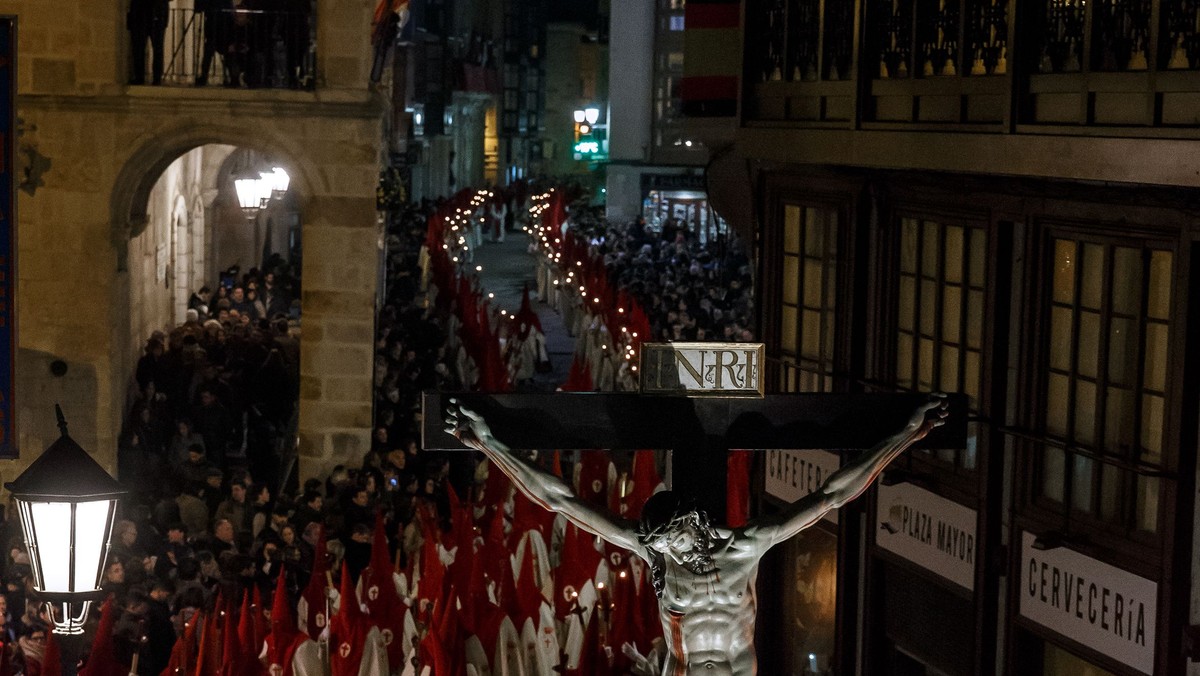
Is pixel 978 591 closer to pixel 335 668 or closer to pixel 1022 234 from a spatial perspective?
pixel 1022 234

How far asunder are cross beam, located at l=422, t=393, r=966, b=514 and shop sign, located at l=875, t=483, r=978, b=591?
5371 mm

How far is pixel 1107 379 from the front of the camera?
458 inches

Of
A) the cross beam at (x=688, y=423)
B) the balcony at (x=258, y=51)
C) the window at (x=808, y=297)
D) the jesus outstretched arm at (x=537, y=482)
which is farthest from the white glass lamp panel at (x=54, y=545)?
the balcony at (x=258, y=51)

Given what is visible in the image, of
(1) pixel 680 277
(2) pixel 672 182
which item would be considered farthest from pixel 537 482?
(2) pixel 672 182

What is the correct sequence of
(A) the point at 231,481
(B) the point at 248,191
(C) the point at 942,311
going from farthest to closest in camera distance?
(B) the point at 248,191
(A) the point at 231,481
(C) the point at 942,311

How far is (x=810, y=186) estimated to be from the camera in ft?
50.6

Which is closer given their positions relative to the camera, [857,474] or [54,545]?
[857,474]

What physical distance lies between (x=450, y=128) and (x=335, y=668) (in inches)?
2652

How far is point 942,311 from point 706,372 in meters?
6.21

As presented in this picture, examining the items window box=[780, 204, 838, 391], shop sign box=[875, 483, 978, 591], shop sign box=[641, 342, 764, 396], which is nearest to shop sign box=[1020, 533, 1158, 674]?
shop sign box=[875, 483, 978, 591]

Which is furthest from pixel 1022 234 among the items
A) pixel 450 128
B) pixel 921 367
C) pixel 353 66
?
pixel 450 128

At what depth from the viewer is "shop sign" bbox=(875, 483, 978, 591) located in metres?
13.1

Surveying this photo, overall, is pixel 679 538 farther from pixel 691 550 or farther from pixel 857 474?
pixel 857 474

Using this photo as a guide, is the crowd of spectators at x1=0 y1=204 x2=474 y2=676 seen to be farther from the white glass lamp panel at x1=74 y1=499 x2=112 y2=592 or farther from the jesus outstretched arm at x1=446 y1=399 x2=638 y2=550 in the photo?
the jesus outstretched arm at x1=446 y1=399 x2=638 y2=550
